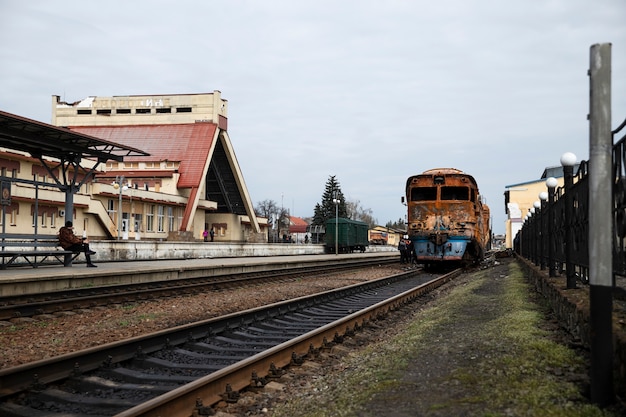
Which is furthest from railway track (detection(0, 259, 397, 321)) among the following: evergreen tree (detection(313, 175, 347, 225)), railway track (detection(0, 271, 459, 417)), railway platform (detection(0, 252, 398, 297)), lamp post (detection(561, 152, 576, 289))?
evergreen tree (detection(313, 175, 347, 225))

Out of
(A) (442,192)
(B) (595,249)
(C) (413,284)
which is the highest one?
(A) (442,192)

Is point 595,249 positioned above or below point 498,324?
above

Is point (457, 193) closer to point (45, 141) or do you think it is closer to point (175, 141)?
point (45, 141)

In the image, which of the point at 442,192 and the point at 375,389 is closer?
the point at 375,389

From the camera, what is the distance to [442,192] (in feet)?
75.3

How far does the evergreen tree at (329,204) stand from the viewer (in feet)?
328

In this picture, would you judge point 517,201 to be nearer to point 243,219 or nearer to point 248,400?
point 243,219

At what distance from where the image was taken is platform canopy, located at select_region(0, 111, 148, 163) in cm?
1470

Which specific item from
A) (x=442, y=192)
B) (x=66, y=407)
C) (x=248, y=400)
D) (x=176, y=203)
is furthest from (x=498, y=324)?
(x=176, y=203)

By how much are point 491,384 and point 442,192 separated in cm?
1829

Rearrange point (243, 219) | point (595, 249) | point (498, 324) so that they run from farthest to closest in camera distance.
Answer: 1. point (243, 219)
2. point (498, 324)
3. point (595, 249)

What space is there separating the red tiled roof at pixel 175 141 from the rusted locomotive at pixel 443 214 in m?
35.5

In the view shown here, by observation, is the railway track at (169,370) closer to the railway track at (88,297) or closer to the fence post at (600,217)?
the fence post at (600,217)

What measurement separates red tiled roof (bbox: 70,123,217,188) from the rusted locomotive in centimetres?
3550
